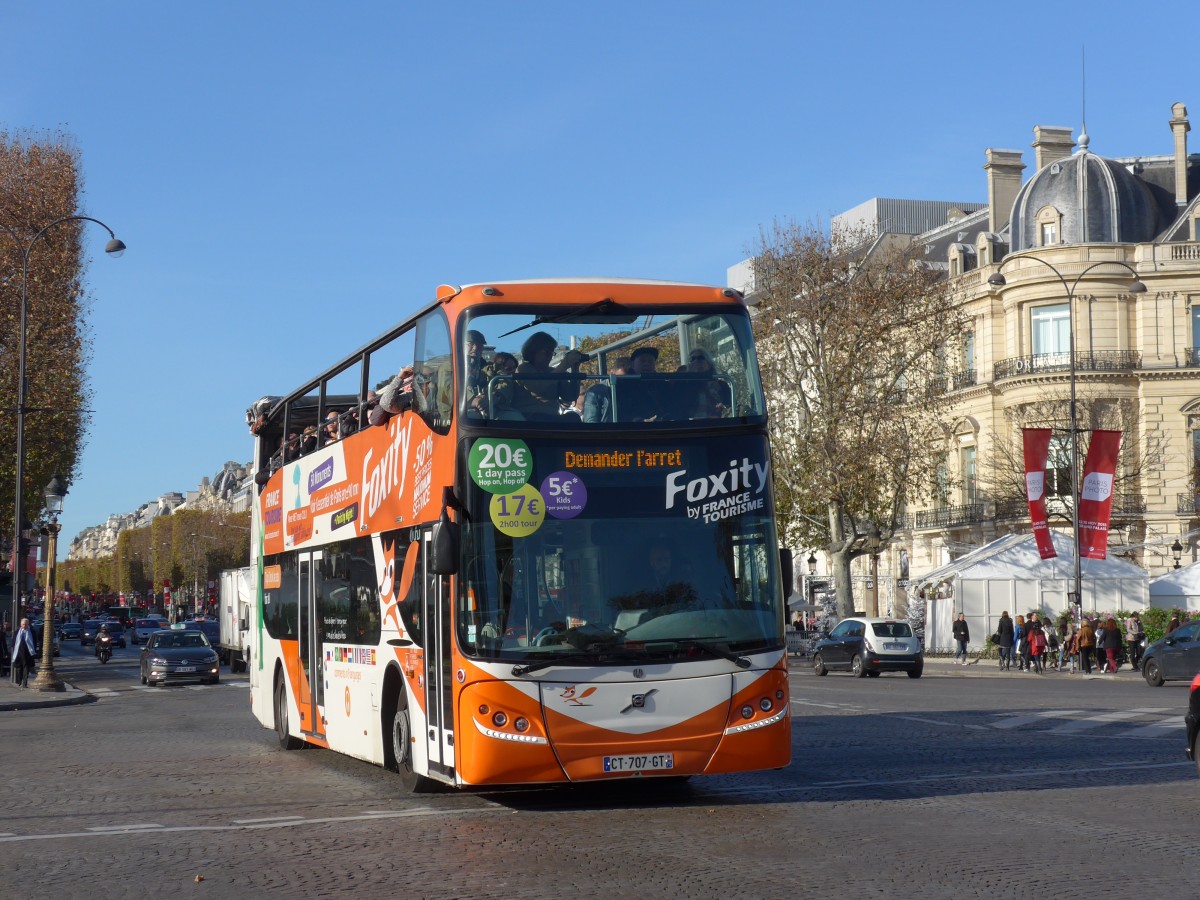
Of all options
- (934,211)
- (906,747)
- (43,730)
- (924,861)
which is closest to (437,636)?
(924,861)

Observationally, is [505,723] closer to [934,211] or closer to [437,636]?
[437,636]

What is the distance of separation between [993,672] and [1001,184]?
3103cm

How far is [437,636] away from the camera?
12461mm

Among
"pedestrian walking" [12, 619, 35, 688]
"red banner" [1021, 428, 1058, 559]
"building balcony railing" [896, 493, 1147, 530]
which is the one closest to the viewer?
"pedestrian walking" [12, 619, 35, 688]

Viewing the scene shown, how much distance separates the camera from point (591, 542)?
471 inches

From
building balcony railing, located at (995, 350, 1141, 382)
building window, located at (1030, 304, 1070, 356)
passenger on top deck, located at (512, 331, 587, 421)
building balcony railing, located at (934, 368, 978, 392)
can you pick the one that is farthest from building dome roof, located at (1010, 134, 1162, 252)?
passenger on top deck, located at (512, 331, 587, 421)

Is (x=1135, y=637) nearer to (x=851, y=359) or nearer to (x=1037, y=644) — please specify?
(x=1037, y=644)

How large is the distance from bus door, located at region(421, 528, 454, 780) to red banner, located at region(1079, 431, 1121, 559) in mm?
29552

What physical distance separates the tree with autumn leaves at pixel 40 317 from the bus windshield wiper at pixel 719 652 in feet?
126

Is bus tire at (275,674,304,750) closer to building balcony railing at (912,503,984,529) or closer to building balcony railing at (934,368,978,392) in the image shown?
building balcony railing at (912,503,984,529)

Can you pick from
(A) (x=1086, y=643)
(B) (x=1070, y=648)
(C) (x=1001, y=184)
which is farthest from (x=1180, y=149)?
(A) (x=1086, y=643)

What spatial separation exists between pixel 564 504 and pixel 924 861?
3.74 m

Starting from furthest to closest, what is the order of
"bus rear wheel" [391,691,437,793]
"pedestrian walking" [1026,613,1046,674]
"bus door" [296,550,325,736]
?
"pedestrian walking" [1026,613,1046,674] → "bus door" [296,550,325,736] → "bus rear wheel" [391,691,437,793]

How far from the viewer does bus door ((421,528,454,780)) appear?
12.2 metres
